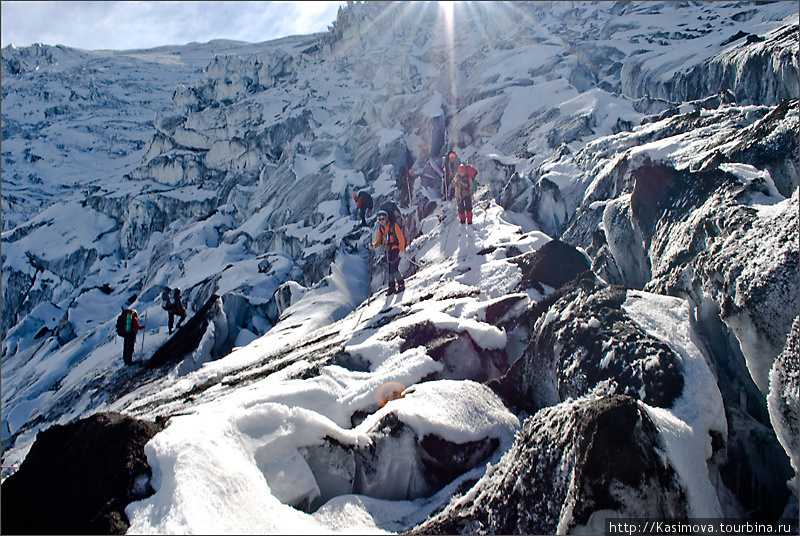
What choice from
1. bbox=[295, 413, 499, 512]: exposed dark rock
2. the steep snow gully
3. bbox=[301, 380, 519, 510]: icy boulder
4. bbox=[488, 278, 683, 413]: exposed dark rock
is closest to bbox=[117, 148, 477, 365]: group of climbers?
the steep snow gully

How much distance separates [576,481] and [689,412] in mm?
1179

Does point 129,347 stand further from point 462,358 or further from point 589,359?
point 589,359

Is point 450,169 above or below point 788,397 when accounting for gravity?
above

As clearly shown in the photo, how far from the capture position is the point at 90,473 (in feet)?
11.1

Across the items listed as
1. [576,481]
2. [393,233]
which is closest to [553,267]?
[393,233]

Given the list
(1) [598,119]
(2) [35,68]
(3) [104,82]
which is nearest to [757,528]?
(1) [598,119]

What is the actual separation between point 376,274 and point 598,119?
11.6 meters

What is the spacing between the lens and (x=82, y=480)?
336 centimetres

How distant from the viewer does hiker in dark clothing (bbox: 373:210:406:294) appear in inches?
417

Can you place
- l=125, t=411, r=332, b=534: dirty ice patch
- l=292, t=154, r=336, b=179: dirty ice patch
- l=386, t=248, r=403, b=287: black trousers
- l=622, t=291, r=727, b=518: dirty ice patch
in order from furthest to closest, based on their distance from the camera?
l=292, t=154, r=336, b=179: dirty ice patch < l=386, t=248, r=403, b=287: black trousers < l=622, t=291, r=727, b=518: dirty ice patch < l=125, t=411, r=332, b=534: dirty ice patch

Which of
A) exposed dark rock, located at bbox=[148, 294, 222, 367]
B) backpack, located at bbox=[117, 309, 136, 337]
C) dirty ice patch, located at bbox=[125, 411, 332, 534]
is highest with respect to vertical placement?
dirty ice patch, located at bbox=[125, 411, 332, 534]

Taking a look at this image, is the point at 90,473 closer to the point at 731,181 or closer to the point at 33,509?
the point at 33,509

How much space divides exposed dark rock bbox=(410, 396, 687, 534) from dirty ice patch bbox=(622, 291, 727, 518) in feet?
0.41

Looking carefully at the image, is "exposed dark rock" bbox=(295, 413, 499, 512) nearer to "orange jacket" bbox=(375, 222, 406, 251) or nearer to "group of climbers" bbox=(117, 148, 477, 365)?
"group of climbers" bbox=(117, 148, 477, 365)
